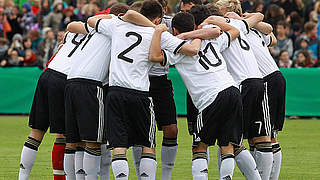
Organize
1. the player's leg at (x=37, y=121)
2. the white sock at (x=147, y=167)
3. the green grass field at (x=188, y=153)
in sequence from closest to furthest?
1. the white sock at (x=147, y=167)
2. the player's leg at (x=37, y=121)
3. the green grass field at (x=188, y=153)

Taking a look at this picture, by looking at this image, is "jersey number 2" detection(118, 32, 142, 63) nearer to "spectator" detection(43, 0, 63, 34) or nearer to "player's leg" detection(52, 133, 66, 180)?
A: "player's leg" detection(52, 133, 66, 180)

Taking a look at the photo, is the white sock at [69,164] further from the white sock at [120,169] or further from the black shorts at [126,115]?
the white sock at [120,169]

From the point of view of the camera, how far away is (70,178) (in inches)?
334

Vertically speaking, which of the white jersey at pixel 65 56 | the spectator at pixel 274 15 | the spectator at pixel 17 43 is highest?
the white jersey at pixel 65 56

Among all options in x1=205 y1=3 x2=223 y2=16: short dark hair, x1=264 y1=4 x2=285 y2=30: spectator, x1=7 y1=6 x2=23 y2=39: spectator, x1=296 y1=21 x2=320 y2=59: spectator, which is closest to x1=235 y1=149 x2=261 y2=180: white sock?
x1=205 y1=3 x2=223 y2=16: short dark hair

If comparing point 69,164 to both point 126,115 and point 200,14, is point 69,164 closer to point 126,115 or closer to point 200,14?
point 126,115

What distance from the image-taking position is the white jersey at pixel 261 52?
8.86 m

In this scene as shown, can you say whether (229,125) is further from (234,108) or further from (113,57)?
(113,57)

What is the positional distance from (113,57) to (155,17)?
2.26ft

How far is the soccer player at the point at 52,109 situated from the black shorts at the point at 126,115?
0.96 meters

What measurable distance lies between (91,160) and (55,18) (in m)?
14.0

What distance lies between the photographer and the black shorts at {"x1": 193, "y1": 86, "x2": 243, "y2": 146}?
7.72 metres

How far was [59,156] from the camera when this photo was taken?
342 inches

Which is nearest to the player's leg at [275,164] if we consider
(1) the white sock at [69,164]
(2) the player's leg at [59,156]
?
(1) the white sock at [69,164]
